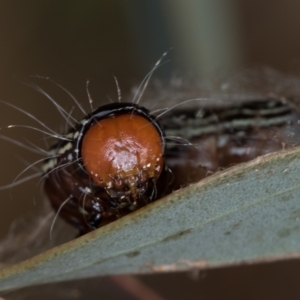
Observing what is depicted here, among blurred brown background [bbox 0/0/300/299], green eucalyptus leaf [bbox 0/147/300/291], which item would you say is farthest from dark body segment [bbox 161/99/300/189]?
blurred brown background [bbox 0/0/300/299]

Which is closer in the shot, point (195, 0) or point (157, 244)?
point (157, 244)

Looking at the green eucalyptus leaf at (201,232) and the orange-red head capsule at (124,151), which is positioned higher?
the orange-red head capsule at (124,151)

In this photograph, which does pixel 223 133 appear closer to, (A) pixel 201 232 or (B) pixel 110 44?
(A) pixel 201 232

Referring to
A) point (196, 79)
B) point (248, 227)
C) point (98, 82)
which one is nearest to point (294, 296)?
point (196, 79)

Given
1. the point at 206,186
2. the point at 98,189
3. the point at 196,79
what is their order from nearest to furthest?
the point at 206,186
the point at 98,189
the point at 196,79

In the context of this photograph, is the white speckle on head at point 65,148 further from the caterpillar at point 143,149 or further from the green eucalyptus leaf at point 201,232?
the green eucalyptus leaf at point 201,232

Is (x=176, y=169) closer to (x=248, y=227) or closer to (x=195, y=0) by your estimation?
(x=248, y=227)

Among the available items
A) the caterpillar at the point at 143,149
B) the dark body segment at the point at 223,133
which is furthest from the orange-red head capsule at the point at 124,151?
the dark body segment at the point at 223,133
